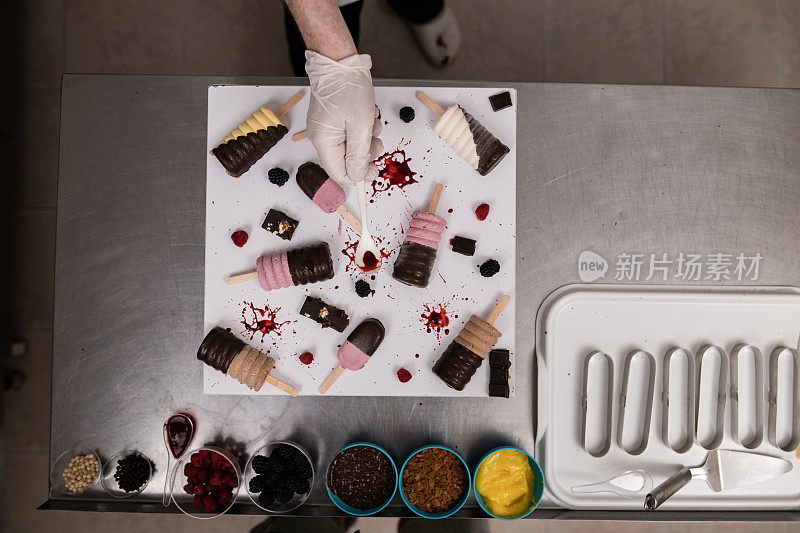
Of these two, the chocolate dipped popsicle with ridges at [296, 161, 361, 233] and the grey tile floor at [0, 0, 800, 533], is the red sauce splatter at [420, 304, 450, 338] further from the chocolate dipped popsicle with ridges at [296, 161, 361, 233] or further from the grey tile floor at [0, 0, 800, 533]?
the grey tile floor at [0, 0, 800, 533]

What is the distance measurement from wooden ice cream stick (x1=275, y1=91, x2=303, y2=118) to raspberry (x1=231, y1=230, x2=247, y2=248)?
508mm

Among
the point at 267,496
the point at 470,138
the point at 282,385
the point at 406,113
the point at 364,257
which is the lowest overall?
the point at 267,496

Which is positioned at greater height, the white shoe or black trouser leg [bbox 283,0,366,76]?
the white shoe

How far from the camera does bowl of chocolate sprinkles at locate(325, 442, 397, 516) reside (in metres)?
1.96

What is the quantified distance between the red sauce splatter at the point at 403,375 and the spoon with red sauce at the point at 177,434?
870mm

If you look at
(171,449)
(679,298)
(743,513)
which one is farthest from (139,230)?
(743,513)

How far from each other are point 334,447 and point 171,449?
650 millimetres

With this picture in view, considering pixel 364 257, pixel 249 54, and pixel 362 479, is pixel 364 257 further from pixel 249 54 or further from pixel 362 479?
pixel 249 54

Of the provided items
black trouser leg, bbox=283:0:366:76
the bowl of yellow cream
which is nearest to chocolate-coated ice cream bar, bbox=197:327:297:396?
the bowl of yellow cream

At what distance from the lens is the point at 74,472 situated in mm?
2006

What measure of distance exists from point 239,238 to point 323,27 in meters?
0.87

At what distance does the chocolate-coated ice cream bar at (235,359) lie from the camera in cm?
201

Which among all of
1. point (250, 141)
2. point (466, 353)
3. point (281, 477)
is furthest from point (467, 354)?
point (250, 141)

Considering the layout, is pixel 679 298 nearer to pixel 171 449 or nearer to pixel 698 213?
pixel 698 213
